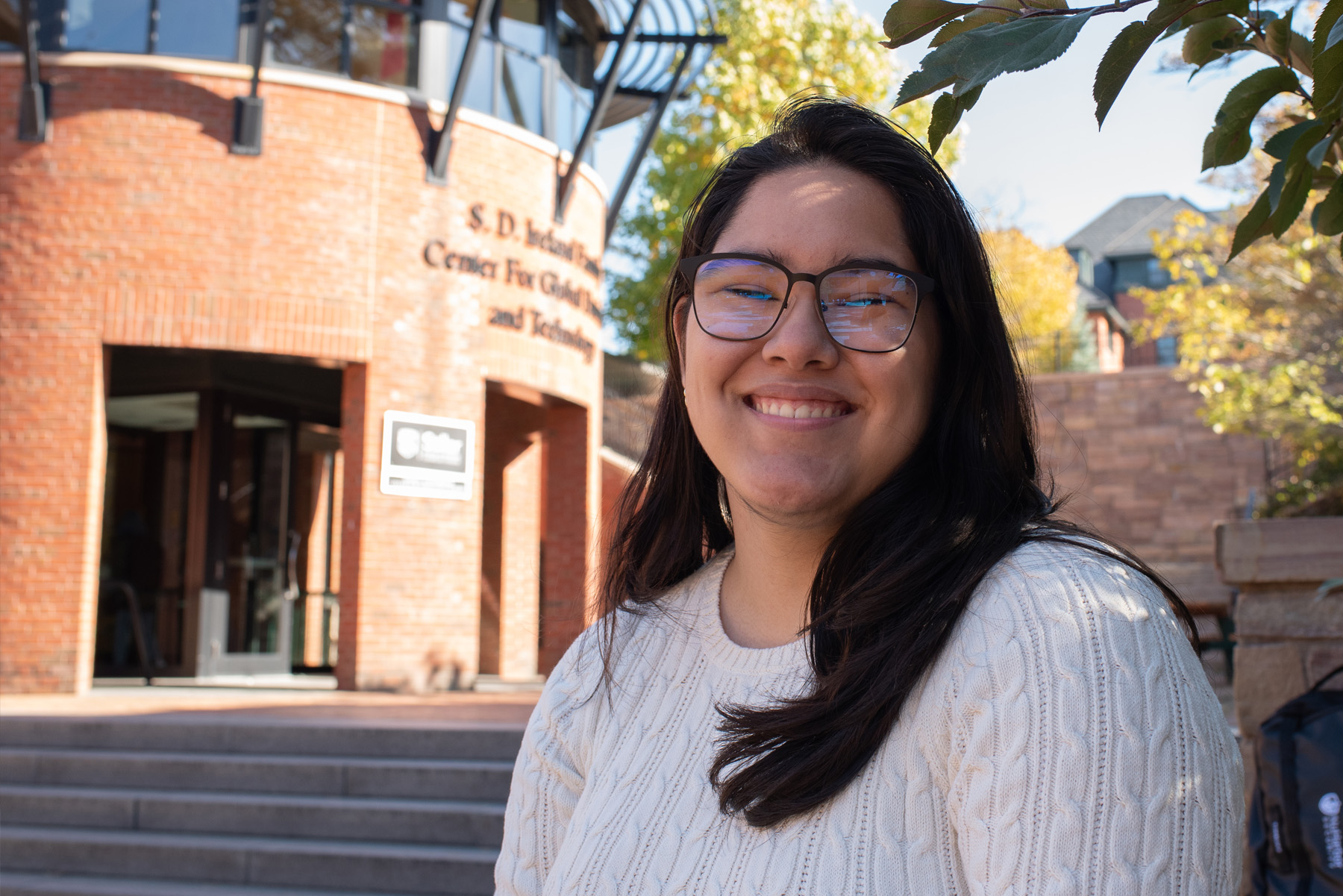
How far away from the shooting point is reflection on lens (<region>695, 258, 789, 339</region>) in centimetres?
146

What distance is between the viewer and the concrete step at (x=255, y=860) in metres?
5.54

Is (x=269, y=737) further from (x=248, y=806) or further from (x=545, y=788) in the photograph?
(x=545, y=788)

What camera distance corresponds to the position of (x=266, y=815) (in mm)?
6082

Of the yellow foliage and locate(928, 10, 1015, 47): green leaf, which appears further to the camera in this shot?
the yellow foliage

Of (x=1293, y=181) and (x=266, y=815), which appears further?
(x=266, y=815)

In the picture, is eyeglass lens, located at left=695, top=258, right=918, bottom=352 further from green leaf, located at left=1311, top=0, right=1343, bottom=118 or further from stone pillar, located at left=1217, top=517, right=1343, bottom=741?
stone pillar, located at left=1217, top=517, right=1343, bottom=741

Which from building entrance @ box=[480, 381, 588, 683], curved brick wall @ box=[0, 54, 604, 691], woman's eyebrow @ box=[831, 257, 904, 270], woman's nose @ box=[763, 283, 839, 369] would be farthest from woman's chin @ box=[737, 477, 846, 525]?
building entrance @ box=[480, 381, 588, 683]

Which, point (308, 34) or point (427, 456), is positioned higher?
point (308, 34)

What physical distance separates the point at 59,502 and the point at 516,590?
6.54m

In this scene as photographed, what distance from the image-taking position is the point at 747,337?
4.91 feet

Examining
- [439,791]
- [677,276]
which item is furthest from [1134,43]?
[439,791]

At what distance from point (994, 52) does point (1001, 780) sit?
2.34ft

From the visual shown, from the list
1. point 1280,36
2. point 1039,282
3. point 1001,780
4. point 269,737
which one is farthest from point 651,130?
point 1039,282

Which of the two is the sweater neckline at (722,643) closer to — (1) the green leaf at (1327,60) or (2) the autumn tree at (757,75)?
(1) the green leaf at (1327,60)
